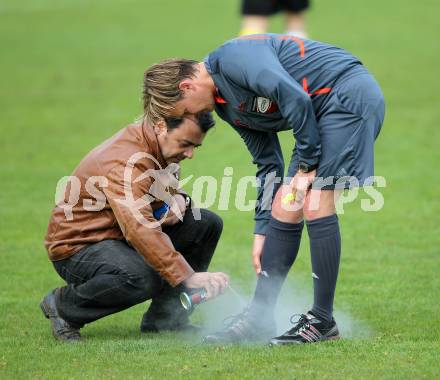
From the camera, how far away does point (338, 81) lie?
5.20 m

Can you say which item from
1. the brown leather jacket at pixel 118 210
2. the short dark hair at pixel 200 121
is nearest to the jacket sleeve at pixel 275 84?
the short dark hair at pixel 200 121

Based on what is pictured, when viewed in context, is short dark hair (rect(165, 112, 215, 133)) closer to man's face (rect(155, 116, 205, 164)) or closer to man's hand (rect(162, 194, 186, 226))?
man's face (rect(155, 116, 205, 164))

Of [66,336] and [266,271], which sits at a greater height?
[266,271]

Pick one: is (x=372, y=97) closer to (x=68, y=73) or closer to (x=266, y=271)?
(x=266, y=271)

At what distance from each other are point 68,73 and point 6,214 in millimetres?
7973

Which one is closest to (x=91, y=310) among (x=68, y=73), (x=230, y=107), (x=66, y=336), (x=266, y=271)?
(x=66, y=336)

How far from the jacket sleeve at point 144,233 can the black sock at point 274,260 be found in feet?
1.60

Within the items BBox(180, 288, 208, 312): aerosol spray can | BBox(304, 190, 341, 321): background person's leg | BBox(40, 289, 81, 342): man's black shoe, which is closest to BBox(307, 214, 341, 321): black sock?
BBox(304, 190, 341, 321): background person's leg

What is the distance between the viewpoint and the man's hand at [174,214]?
5969mm

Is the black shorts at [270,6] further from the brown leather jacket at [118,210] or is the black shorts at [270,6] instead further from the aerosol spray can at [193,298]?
the aerosol spray can at [193,298]

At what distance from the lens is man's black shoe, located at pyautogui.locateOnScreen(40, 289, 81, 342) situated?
565 cm

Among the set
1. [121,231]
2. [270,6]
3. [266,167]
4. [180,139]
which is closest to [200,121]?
[180,139]

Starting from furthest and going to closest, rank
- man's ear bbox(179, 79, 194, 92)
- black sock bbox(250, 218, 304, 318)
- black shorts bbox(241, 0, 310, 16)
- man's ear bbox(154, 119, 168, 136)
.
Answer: black shorts bbox(241, 0, 310, 16) → black sock bbox(250, 218, 304, 318) → man's ear bbox(154, 119, 168, 136) → man's ear bbox(179, 79, 194, 92)

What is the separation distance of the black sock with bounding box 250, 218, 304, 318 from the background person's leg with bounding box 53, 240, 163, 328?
0.57 metres
